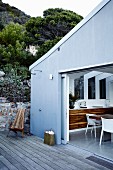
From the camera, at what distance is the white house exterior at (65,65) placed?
5.77 metres

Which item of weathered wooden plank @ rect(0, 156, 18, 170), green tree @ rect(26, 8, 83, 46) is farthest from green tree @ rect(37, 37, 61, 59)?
weathered wooden plank @ rect(0, 156, 18, 170)

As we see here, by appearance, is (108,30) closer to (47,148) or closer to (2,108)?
(47,148)

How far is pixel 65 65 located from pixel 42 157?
321cm

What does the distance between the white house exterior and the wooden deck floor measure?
2.80ft

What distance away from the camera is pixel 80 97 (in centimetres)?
1162

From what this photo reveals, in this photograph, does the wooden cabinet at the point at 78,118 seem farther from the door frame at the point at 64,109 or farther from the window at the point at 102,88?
the door frame at the point at 64,109

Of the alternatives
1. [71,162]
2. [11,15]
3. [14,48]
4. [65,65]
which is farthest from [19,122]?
[11,15]

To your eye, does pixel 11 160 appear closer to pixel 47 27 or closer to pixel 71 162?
pixel 71 162

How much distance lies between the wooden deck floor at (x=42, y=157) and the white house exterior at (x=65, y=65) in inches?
33.6

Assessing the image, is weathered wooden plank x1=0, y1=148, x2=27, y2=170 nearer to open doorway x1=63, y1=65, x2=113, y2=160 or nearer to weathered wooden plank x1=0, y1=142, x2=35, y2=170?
weathered wooden plank x1=0, y1=142, x2=35, y2=170

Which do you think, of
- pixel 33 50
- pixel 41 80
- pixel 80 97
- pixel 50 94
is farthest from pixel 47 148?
pixel 33 50

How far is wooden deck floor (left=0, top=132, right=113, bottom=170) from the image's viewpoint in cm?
505

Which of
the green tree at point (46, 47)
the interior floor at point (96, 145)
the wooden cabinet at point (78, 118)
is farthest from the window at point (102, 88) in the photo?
the green tree at point (46, 47)

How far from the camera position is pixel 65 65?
283 inches
